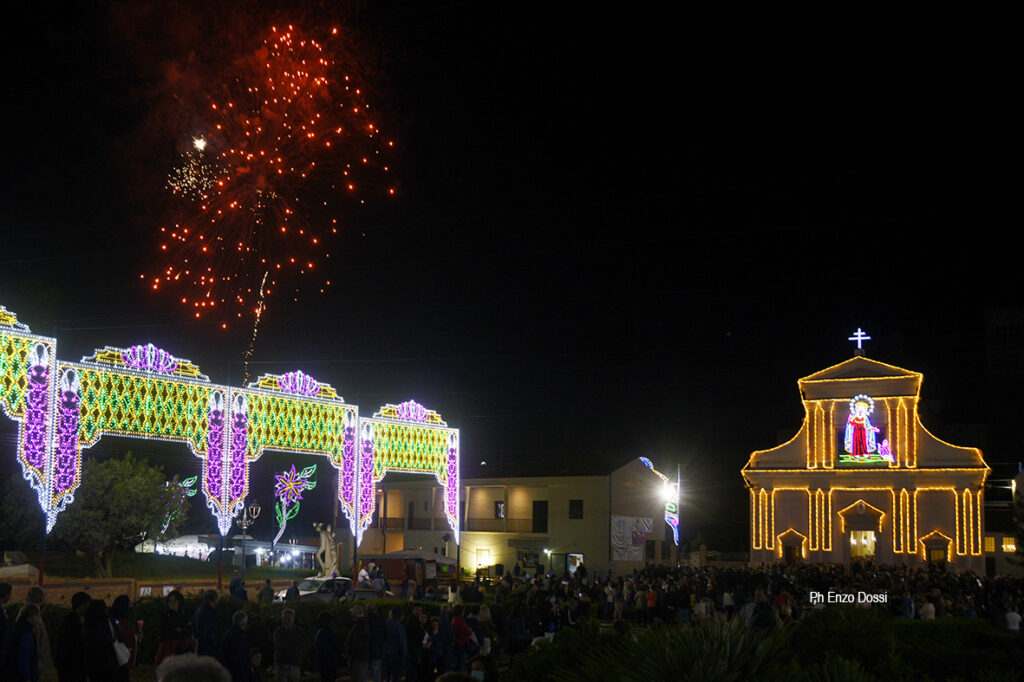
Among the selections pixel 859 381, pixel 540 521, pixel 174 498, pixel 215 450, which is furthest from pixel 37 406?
pixel 859 381

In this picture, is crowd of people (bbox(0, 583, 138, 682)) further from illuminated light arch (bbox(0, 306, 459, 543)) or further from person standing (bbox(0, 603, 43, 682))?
illuminated light arch (bbox(0, 306, 459, 543))

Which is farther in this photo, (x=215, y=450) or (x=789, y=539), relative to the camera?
(x=789, y=539)

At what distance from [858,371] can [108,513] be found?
3510 cm

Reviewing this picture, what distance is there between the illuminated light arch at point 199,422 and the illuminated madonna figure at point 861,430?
2429 centimetres

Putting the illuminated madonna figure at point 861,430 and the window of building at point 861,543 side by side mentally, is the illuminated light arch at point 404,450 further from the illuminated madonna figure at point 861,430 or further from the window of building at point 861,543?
the illuminated madonna figure at point 861,430

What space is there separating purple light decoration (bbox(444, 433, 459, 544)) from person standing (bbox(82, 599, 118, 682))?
23728 mm

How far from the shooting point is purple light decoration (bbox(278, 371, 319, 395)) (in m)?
27.7

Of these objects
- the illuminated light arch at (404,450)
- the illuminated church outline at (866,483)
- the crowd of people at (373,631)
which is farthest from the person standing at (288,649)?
the illuminated church outline at (866,483)

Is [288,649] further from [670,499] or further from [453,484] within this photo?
[670,499]

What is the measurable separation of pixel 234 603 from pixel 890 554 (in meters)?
37.9

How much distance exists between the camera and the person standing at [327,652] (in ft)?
40.5

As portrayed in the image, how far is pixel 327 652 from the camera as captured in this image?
40.5 feet

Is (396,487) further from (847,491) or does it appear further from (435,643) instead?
(435,643)

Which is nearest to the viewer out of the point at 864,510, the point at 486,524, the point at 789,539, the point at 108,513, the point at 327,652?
the point at 327,652
